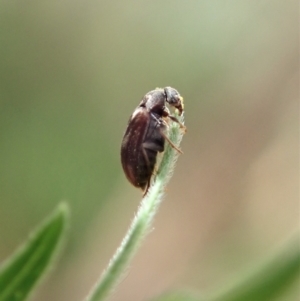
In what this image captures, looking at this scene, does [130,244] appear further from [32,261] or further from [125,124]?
[125,124]

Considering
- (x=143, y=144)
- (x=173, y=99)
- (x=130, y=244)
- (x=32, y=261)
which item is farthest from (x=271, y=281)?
(x=173, y=99)

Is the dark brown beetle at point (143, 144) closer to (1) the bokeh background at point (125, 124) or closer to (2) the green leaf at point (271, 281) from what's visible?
(2) the green leaf at point (271, 281)

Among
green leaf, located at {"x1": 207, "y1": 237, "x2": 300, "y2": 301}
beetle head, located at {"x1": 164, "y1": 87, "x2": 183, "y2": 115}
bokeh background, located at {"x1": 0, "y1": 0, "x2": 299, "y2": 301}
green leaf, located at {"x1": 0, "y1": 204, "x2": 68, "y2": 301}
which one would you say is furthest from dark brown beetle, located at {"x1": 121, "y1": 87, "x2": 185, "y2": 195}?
bokeh background, located at {"x1": 0, "y1": 0, "x2": 299, "y2": 301}

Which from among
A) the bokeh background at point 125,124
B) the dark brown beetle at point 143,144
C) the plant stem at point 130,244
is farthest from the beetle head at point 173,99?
the bokeh background at point 125,124

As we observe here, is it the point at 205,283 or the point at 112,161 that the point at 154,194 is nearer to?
the point at 205,283

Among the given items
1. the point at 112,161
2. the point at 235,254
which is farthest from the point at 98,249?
the point at 235,254

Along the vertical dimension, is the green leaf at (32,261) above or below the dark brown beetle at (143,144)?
below
